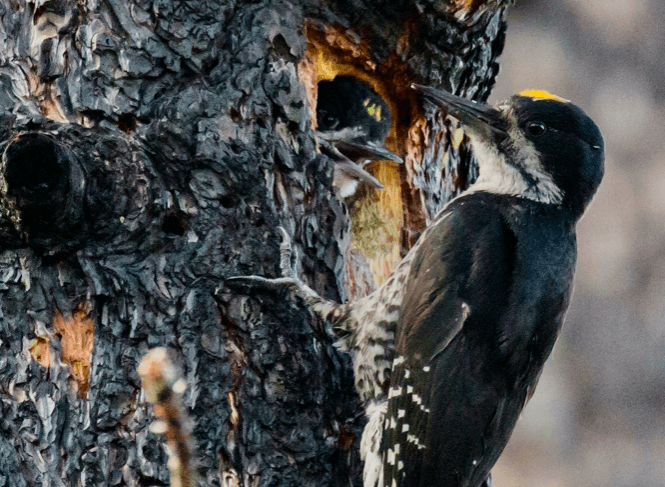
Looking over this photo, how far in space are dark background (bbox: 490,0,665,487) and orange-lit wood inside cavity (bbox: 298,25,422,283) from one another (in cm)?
310

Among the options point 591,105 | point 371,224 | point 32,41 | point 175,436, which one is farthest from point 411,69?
point 591,105

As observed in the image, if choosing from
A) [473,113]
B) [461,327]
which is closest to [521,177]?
[473,113]

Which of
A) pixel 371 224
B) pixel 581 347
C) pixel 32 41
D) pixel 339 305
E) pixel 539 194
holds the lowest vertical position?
pixel 581 347

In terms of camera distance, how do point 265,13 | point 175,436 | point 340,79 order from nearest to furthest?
point 175,436 → point 265,13 → point 340,79

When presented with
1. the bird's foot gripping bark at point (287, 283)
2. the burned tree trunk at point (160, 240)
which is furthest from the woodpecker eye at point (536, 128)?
the bird's foot gripping bark at point (287, 283)

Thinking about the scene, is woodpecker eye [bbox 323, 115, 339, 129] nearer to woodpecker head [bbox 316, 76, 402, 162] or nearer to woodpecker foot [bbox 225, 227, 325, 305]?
woodpecker head [bbox 316, 76, 402, 162]

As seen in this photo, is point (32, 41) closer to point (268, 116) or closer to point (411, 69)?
point (268, 116)

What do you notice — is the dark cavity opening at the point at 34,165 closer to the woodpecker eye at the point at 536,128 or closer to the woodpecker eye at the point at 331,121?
the woodpecker eye at the point at 331,121

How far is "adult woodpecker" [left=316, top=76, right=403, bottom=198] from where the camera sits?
2.58m

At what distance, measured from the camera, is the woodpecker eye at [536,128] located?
8.11 feet

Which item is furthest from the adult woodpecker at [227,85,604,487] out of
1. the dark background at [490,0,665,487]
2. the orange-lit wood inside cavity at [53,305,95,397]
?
the dark background at [490,0,665,487]

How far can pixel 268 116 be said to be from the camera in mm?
2129

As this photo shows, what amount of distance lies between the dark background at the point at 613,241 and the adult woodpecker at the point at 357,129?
3.12 meters

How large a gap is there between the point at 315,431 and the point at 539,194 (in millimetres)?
1050
